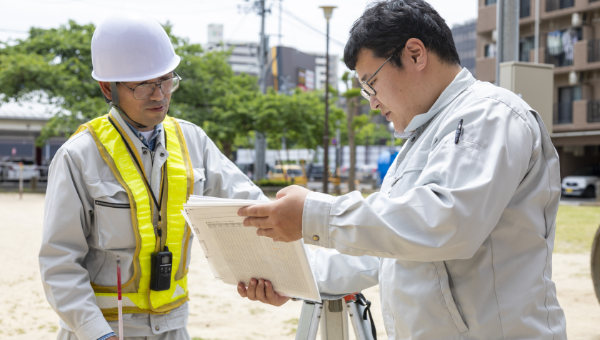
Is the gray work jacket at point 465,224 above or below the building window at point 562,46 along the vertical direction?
below

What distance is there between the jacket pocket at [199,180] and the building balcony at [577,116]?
26260 mm

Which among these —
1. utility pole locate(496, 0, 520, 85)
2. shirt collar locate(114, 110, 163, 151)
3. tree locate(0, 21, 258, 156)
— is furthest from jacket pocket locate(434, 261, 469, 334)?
tree locate(0, 21, 258, 156)

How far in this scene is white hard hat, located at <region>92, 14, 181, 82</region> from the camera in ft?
7.03

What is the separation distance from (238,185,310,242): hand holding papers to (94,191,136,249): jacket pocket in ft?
2.54

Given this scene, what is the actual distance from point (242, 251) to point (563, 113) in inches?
1091

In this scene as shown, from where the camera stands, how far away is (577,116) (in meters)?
25.2

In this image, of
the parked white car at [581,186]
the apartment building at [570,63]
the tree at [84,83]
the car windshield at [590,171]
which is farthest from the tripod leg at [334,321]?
the car windshield at [590,171]

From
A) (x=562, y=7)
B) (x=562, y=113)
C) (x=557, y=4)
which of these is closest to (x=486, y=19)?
(x=557, y=4)

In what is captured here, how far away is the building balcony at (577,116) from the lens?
24.8 metres

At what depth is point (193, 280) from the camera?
7.68 meters

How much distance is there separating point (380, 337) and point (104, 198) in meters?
3.72

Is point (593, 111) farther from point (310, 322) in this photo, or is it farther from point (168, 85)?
point (168, 85)

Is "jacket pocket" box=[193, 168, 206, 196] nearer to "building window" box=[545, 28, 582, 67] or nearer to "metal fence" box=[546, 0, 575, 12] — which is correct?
"building window" box=[545, 28, 582, 67]

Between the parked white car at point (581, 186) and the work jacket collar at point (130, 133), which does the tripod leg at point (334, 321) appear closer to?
the work jacket collar at point (130, 133)
